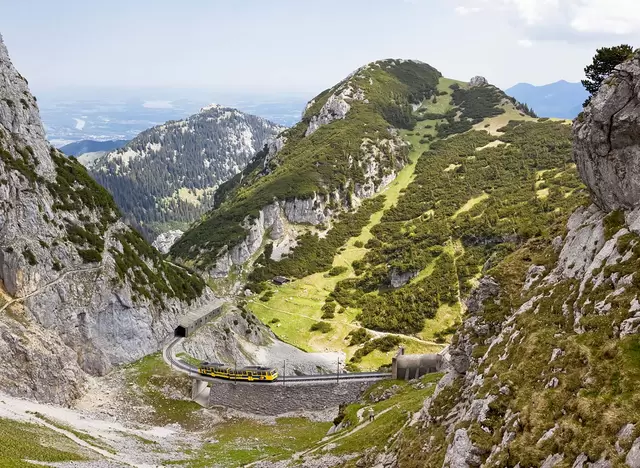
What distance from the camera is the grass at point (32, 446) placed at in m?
35.7

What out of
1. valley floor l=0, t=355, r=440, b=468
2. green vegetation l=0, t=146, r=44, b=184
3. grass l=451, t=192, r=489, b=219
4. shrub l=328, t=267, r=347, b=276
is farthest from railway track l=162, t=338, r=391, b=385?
grass l=451, t=192, r=489, b=219

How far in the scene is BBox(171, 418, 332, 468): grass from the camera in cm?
5506

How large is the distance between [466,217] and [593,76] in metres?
127

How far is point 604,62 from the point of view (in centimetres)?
4994

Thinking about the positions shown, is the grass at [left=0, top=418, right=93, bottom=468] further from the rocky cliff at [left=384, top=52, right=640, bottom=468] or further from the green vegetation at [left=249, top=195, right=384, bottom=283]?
the green vegetation at [left=249, top=195, right=384, bottom=283]

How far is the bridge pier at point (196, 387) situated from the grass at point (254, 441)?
8291 mm

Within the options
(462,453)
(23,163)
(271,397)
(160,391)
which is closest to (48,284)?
(23,163)

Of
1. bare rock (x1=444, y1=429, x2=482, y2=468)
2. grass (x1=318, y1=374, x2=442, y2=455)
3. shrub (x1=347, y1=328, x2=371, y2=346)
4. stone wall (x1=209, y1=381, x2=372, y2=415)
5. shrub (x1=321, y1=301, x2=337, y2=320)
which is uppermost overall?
bare rock (x1=444, y1=429, x2=482, y2=468)

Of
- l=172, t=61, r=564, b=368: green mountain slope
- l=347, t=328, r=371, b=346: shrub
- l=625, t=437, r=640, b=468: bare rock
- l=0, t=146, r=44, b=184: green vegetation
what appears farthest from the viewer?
l=172, t=61, r=564, b=368: green mountain slope

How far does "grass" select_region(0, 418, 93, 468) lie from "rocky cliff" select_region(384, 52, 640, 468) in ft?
86.3

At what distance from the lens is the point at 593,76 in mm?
51719

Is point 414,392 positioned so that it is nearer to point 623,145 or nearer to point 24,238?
point 623,145

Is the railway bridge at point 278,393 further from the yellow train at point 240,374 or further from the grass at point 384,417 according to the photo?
the grass at point 384,417

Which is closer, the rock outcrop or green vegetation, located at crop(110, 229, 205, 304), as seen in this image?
green vegetation, located at crop(110, 229, 205, 304)
